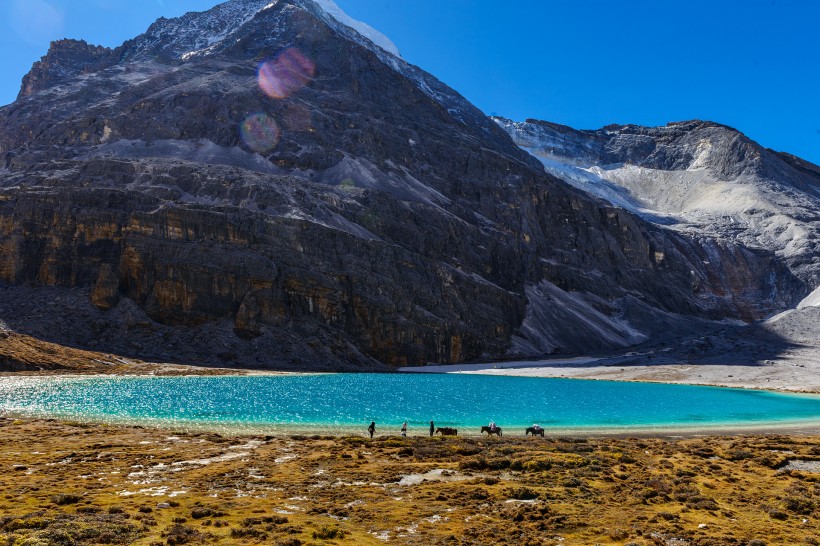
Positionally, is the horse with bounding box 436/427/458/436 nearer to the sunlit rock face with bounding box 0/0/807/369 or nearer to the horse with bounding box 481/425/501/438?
the horse with bounding box 481/425/501/438

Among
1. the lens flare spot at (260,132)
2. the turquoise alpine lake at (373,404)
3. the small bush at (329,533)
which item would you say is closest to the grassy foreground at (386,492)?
the small bush at (329,533)

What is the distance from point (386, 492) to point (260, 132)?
7011 inches

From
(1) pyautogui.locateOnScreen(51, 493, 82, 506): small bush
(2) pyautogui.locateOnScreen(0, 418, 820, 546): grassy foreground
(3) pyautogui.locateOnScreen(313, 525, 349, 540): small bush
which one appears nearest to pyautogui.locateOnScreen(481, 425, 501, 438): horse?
(2) pyautogui.locateOnScreen(0, 418, 820, 546): grassy foreground

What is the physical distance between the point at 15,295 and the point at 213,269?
37.0m

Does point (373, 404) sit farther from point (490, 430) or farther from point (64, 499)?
point (64, 499)

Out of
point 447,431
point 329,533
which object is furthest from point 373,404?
point 329,533

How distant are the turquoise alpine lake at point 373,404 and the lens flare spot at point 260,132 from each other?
10667cm

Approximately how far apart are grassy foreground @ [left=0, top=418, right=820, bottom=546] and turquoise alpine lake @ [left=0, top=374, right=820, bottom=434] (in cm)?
1140

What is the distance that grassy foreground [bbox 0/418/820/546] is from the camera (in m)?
16.4

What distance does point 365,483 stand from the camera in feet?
76.2

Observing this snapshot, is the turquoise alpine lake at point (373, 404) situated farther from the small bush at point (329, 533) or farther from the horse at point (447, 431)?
the small bush at point (329, 533)

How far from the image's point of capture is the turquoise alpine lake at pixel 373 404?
1779 inches

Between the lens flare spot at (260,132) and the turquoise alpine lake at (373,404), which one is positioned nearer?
the turquoise alpine lake at (373,404)

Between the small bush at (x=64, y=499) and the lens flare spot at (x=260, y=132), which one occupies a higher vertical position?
the lens flare spot at (x=260, y=132)
